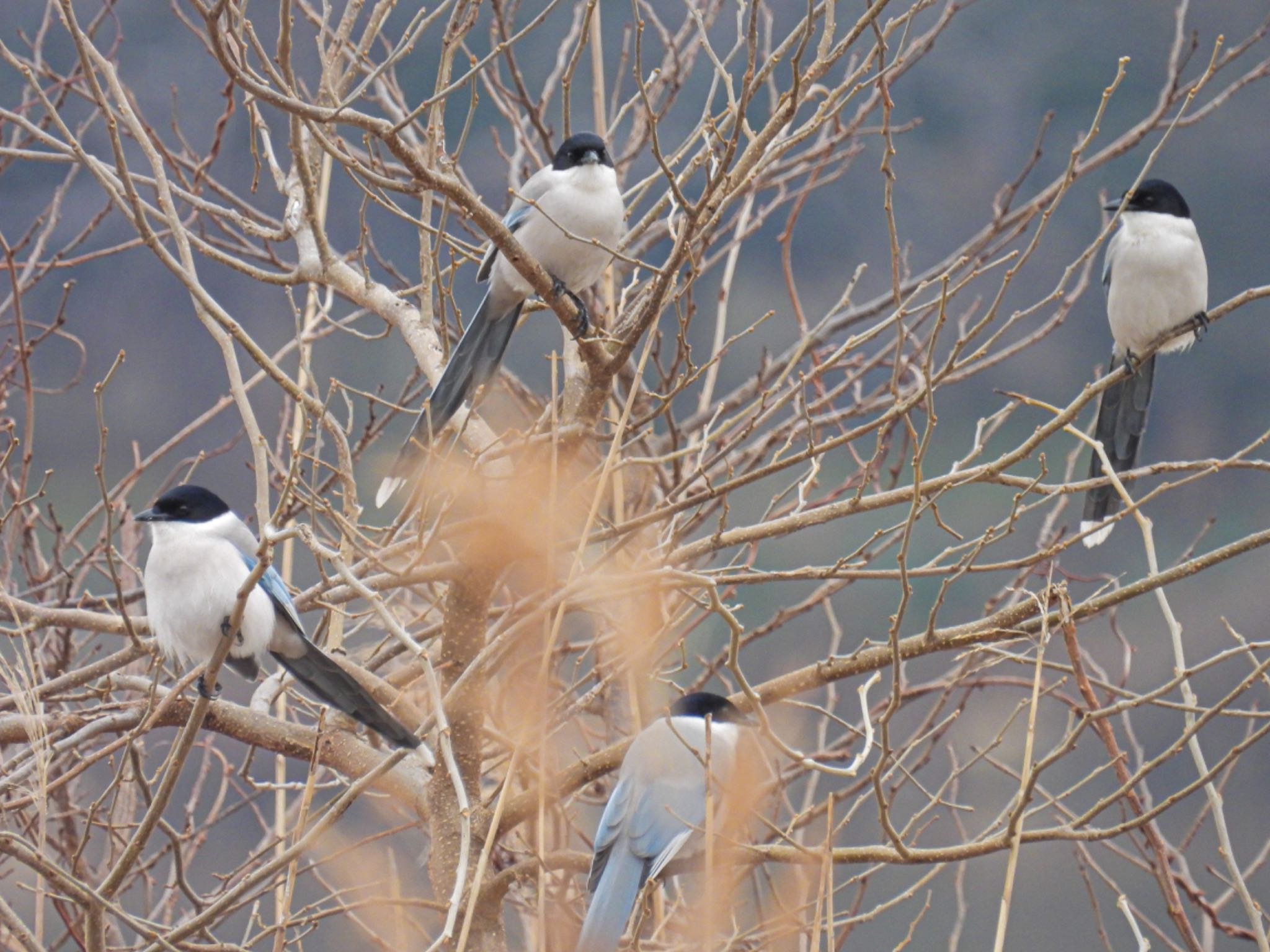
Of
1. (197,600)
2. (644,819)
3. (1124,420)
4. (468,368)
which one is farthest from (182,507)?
(1124,420)

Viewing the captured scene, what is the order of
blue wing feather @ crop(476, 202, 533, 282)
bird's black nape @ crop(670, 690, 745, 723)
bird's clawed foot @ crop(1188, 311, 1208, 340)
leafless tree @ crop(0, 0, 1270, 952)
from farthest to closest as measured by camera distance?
bird's clawed foot @ crop(1188, 311, 1208, 340) → blue wing feather @ crop(476, 202, 533, 282) → bird's black nape @ crop(670, 690, 745, 723) → leafless tree @ crop(0, 0, 1270, 952)

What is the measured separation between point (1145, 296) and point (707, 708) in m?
1.34

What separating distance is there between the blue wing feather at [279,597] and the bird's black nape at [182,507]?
0.09 meters

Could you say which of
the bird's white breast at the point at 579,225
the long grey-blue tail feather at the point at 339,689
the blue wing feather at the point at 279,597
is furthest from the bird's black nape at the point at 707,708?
the bird's white breast at the point at 579,225

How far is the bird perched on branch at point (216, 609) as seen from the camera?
80.6 inches

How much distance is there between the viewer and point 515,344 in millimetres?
4430

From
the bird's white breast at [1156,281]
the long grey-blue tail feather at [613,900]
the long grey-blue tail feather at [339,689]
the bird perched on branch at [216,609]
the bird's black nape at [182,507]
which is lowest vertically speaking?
the long grey-blue tail feather at [613,900]

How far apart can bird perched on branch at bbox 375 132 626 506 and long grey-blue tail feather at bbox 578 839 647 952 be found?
33.8 inches

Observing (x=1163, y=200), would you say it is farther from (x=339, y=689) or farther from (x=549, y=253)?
(x=339, y=689)

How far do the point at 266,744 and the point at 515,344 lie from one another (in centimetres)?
237

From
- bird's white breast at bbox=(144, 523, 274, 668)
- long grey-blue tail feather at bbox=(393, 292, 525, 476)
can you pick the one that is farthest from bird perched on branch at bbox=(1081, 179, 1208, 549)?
bird's white breast at bbox=(144, 523, 274, 668)

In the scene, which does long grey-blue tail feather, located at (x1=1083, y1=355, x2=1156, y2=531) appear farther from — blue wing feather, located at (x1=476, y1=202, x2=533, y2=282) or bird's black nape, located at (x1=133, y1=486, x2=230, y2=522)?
bird's black nape, located at (x1=133, y1=486, x2=230, y2=522)

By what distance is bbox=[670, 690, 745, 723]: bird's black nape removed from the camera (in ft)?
8.12

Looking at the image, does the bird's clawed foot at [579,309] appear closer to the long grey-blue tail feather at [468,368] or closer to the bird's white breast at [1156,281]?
the long grey-blue tail feather at [468,368]
